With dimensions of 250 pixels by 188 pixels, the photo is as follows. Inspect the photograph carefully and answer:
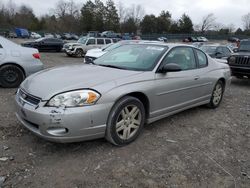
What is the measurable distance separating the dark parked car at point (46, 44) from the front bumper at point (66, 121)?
20.3 meters

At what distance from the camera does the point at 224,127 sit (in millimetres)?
4496

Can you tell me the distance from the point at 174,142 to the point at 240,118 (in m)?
2.12

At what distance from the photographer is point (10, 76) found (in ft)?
20.9

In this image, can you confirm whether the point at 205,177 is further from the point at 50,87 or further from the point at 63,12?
the point at 63,12

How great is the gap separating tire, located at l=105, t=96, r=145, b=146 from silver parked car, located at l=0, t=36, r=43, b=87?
4095 mm

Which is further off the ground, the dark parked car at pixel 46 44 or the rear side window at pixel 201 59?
the rear side window at pixel 201 59

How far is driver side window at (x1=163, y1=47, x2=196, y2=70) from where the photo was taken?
4.19 m

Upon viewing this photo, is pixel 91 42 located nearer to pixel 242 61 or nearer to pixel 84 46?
pixel 84 46

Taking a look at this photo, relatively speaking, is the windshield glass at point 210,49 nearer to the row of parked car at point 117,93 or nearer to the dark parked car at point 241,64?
the dark parked car at point 241,64

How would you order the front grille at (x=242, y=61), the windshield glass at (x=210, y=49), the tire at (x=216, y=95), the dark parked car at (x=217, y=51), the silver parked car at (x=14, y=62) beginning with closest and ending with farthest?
1. the tire at (x=216, y=95)
2. the silver parked car at (x=14, y=62)
3. the front grille at (x=242, y=61)
4. the dark parked car at (x=217, y=51)
5. the windshield glass at (x=210, y=49)

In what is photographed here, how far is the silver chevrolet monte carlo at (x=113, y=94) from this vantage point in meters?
2.94

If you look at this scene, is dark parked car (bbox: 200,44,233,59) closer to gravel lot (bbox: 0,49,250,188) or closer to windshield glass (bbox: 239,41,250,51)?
windshield glass (bbox: 239,41,250,51)

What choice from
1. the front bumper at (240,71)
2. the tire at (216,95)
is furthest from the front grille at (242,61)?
the tire at (216,95)

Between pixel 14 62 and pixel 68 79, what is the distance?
12.2 feet
